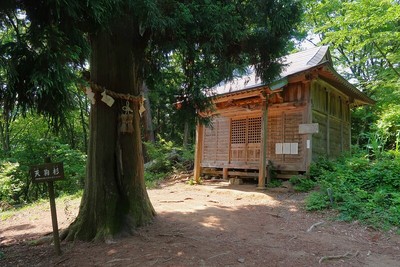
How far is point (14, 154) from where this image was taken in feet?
43.7

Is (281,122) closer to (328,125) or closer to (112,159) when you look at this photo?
(328,125)

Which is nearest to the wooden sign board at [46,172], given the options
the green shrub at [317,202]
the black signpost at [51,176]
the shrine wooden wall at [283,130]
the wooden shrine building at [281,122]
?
the black signpost at [51,176]

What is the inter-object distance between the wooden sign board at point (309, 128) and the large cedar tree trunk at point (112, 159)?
21.1ft

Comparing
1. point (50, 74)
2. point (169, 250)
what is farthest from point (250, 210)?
point (50, 74)

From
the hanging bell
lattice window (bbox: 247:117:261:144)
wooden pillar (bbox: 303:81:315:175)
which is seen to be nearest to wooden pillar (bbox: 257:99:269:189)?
wooden pillar (bbox: 303:81:315:175)

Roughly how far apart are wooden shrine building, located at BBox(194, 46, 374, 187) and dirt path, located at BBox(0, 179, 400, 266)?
3054 millimetres

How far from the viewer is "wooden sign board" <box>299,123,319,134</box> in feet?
32.8

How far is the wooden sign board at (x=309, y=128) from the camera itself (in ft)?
32.8

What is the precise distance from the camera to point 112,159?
210 inches

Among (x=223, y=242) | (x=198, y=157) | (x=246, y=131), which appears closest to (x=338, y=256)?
(x=223, y=242)

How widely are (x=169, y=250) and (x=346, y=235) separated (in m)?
3.32

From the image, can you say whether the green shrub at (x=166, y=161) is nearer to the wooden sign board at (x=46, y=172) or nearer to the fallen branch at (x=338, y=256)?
the wooden sign board at (x=46, y=172)

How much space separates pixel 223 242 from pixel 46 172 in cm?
288

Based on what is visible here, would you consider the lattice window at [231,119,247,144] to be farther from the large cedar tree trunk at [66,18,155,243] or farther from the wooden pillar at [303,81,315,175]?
the large cedar tree trunk at [66,18,155,243]
